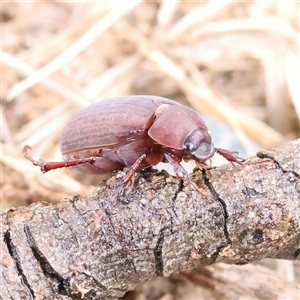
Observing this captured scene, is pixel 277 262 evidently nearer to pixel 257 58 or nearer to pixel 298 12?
pixel 257 58

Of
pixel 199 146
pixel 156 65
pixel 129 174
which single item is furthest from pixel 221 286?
pixel 156 65

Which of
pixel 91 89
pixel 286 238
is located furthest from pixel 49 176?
pixel 286 238

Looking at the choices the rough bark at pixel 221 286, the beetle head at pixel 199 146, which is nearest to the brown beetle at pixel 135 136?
the beetle head at pixel 199 146

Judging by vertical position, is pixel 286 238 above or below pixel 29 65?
below

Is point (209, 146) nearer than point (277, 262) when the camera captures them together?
Yes

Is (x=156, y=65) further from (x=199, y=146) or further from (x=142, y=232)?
(x=142, y=232)
